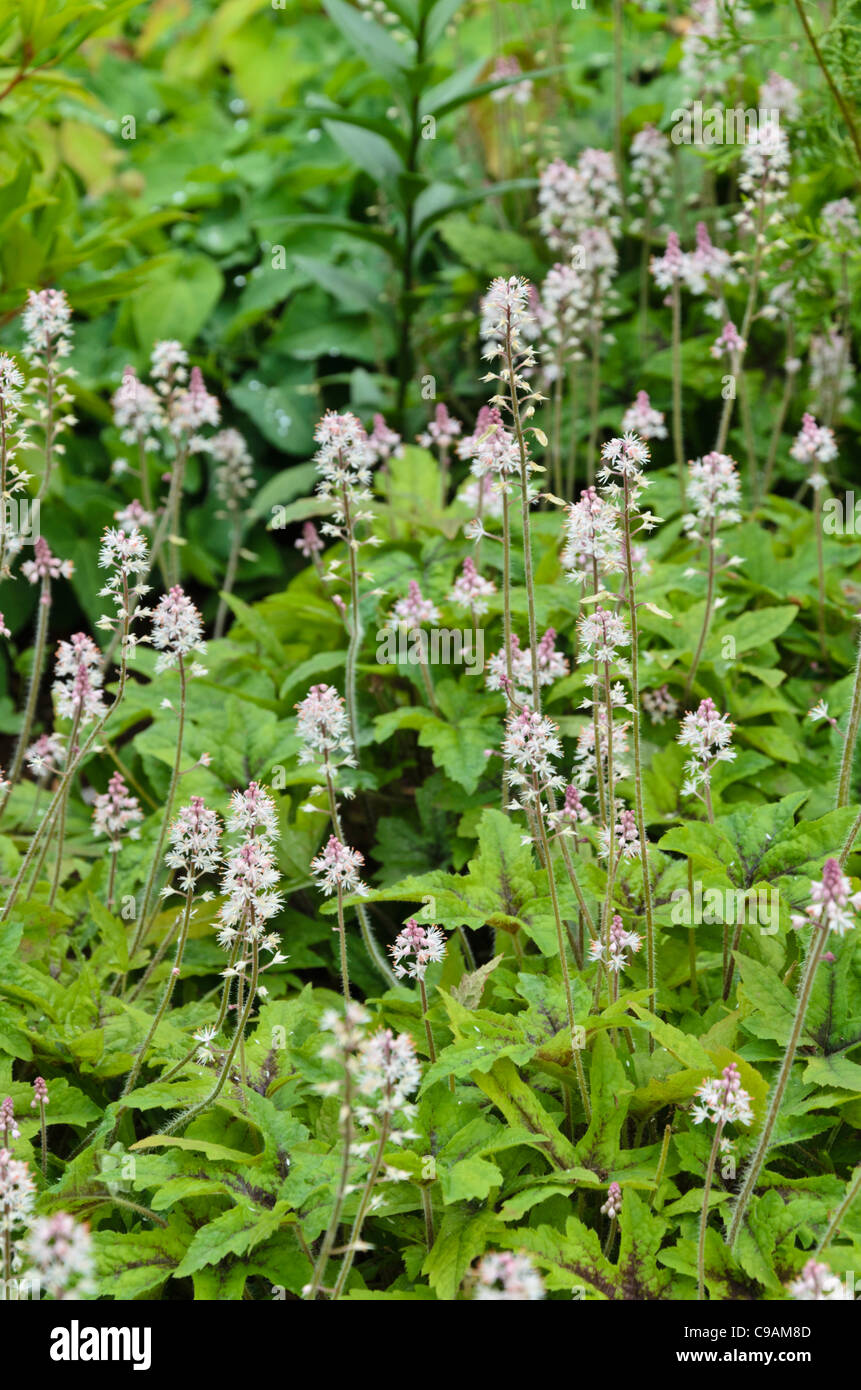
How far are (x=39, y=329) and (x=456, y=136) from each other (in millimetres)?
4544

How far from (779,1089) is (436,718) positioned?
69.8 inches

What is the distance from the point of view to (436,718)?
396cm

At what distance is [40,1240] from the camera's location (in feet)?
6.08

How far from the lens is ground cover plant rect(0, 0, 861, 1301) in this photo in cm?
271

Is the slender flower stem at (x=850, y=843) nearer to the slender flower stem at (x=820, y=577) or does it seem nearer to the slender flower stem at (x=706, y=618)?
the slender flower stem at (x=706, y=618)

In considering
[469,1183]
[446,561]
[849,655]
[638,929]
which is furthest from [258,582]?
[469,1183]

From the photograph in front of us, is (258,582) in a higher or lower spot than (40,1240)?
higher

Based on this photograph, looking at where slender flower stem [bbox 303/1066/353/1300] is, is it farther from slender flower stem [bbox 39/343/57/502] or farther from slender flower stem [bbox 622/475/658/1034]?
slender flower stem [bbox 39/343/57/502]

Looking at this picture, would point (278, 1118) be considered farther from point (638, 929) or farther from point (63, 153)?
point (63, 153)

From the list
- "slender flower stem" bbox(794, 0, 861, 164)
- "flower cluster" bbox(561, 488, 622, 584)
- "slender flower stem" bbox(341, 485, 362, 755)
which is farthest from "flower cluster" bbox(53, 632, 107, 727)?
"slender flower stem" bbox(794, 0, 861, 164)

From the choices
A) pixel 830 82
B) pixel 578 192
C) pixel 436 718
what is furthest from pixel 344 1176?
pixel 578 192

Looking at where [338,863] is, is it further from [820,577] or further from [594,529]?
[820,577]

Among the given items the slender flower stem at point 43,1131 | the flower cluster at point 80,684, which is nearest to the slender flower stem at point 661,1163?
the slender flower stem at point 43,1131

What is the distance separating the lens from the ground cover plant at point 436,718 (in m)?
2.71
